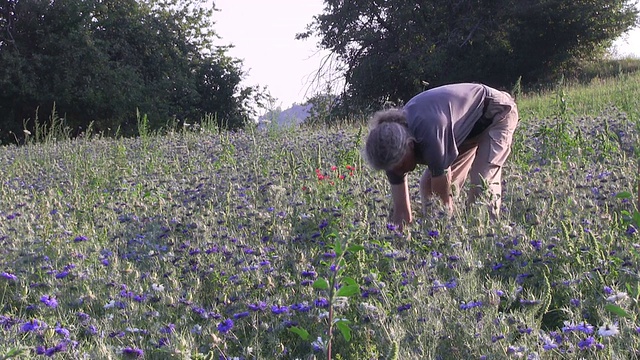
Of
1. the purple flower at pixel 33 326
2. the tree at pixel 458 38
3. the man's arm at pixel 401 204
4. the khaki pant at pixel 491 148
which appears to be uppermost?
the tree at pixel 458 38

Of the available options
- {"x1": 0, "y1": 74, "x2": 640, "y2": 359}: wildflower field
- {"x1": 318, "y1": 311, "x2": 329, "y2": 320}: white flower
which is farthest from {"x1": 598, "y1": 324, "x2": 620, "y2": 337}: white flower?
{"x1": 318, "y1": 311, "x2": 329, "y2": 320}: white flower

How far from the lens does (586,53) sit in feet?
86.0

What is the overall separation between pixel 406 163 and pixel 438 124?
0.94ft

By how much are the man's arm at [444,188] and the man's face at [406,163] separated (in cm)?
17

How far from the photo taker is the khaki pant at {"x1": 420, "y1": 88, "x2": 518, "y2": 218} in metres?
4.48

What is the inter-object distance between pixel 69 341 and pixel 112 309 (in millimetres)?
580

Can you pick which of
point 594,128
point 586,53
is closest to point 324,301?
point 594,128

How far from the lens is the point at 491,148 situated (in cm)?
452

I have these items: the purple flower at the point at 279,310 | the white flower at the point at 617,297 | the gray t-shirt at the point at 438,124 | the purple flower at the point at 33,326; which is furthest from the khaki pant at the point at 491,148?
the purple flower at the point at 33,326

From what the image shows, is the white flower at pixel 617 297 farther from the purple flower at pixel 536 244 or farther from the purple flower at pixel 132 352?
the purple flower at pixel 132 352

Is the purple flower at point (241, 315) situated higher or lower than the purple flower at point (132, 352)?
lower

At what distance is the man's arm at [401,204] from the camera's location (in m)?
4.07

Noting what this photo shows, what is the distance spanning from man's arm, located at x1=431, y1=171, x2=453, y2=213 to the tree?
64.6 ft

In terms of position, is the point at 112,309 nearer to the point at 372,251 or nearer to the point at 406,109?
the point at 372,251
